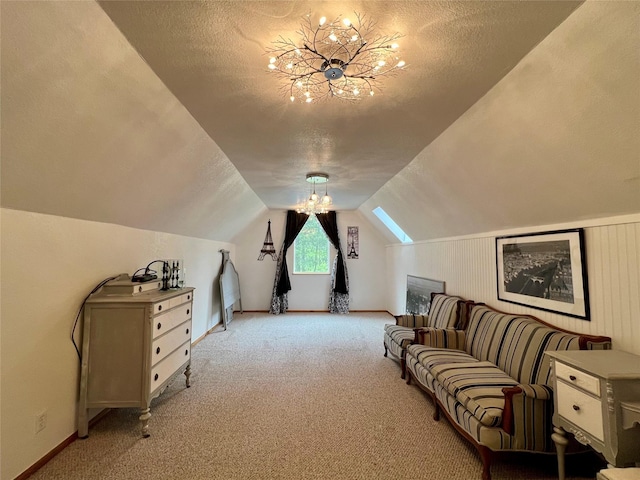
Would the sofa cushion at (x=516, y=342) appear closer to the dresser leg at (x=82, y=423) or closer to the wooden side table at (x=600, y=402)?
the wooden side table at (x=600, y=402)

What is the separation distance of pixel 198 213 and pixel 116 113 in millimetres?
2269

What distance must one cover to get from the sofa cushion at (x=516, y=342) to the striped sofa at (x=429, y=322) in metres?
0.29

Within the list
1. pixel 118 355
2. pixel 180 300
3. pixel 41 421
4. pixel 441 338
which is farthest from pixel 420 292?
pixel 41 421

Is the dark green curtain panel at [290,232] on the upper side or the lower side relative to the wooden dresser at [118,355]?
upper

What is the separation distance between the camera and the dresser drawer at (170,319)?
2.46 m

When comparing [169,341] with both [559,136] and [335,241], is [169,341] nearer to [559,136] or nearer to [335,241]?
[559,136]

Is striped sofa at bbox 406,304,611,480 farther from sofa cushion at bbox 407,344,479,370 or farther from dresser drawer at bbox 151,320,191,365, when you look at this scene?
dresser drawer at bbox 151,320,191,365

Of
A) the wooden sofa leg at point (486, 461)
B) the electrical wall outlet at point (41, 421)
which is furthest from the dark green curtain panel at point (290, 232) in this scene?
the wooden sofa leg at point (486, 461)

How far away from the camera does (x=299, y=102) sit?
7.00ft

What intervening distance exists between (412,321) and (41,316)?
154 inches

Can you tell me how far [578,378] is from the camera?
1.63 m

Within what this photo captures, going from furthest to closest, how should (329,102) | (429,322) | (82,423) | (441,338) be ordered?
(429,322) < (441,338) < (82,423) < (329,102)

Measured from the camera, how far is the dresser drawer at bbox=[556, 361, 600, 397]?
60.2 inches

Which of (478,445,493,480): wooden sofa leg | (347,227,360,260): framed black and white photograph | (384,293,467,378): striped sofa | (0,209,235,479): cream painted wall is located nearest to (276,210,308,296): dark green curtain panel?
(347,227,360,260): framed black and white photograph
